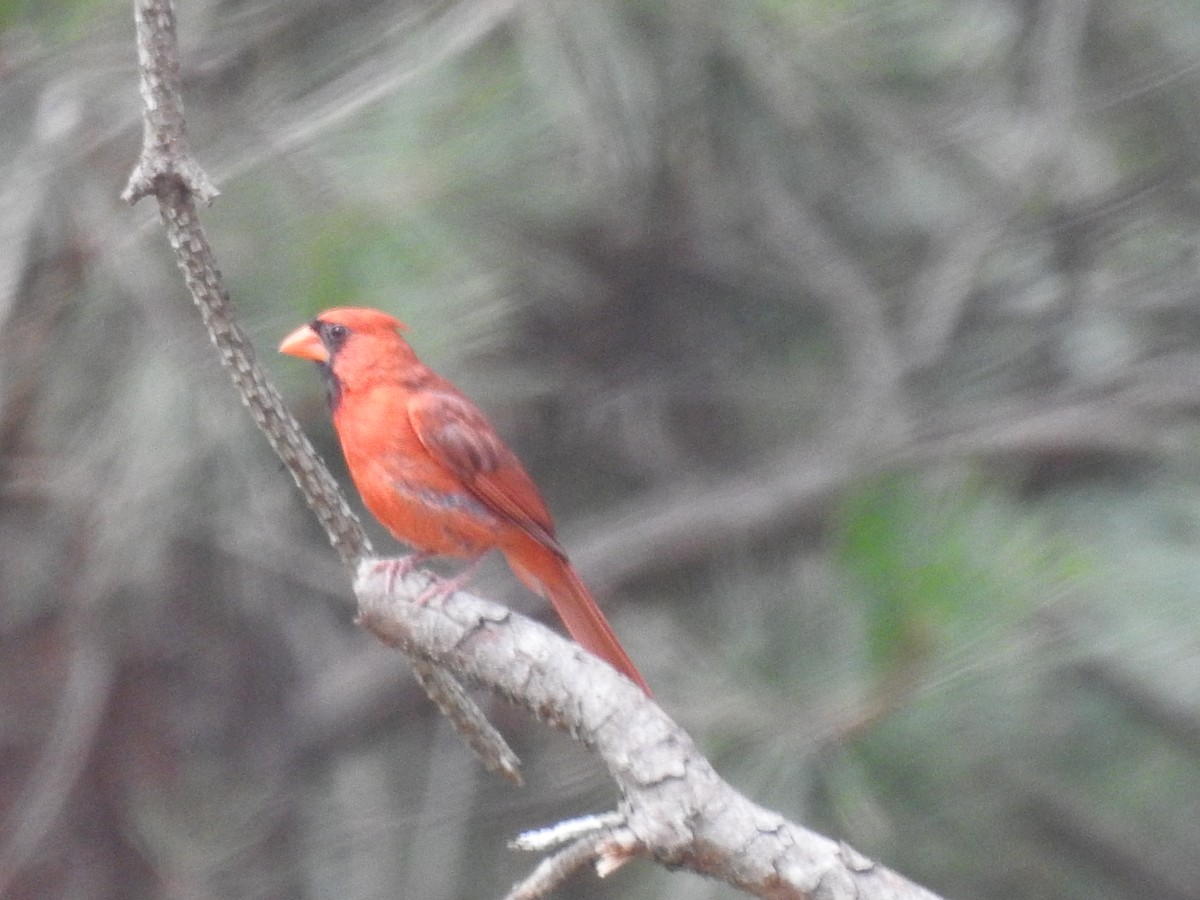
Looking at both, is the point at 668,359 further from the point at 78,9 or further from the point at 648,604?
the point at 78,9

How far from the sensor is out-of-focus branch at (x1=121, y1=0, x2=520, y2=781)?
168cm

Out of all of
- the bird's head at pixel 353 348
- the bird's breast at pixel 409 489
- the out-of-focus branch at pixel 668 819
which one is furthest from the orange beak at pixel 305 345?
the out-of-focus branch at pixel 668 819

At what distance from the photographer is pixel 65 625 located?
2.98 m

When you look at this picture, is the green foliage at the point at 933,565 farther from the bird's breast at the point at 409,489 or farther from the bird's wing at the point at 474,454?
the bird's breast at the point at 409,489

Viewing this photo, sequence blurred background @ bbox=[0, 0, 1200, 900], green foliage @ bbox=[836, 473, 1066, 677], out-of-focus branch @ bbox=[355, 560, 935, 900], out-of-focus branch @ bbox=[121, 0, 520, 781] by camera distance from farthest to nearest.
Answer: blurred background @ bbox=[0, 0, 1200, 900] → green foliage @ bbox=[836, 473, 1066, 677] → out-of-focus branch @ bbox=[121, 0, 520, 781] → out-of-focus branch @ bbox=[355, 560, 935, 900]

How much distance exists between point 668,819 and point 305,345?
101 centimetres

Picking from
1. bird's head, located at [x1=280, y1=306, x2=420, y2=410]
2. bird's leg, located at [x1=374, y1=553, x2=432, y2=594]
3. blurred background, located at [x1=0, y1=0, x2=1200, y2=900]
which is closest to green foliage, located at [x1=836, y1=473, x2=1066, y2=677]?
blurred background, located at [x1=0, y1=0, x2=1200, y2=900]

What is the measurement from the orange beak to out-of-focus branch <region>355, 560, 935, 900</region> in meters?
0.71

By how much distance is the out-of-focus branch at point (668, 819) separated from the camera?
156 centimetres

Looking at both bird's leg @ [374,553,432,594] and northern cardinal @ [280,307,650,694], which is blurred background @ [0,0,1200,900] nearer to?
northern cardinal @ [280,307,650,694]

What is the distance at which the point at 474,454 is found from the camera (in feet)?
7.93

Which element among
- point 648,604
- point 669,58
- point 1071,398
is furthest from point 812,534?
point 669,58

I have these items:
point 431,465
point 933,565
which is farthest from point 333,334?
point 933,565

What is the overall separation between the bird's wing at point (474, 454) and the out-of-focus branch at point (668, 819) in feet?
2.05
